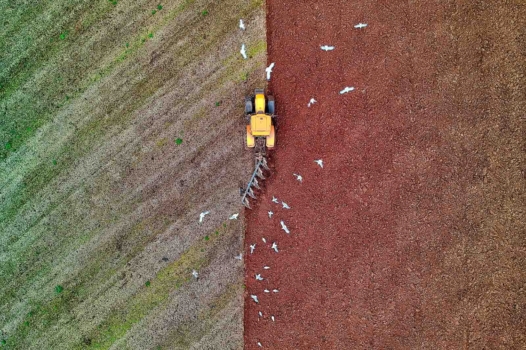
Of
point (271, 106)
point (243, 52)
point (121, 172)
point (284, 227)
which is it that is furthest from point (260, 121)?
point (121, 172)

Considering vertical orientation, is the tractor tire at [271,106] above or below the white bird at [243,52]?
below

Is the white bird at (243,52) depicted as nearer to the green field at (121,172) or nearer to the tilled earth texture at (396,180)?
the green field at (121,172)

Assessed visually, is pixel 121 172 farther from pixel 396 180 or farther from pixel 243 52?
pixel 396 180

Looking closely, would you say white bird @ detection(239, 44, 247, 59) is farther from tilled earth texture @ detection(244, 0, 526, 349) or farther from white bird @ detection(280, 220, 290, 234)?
white bird @ detection(280, 220, 290, 234)

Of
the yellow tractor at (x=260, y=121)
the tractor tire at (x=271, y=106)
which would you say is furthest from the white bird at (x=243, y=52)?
the tractor tire at (x=271, y=106)

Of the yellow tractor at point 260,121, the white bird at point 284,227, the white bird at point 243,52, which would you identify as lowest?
the white bird at point 284,227

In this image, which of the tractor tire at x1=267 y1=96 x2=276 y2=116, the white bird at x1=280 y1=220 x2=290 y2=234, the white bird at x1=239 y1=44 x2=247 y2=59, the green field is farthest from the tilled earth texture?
the green field
